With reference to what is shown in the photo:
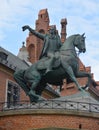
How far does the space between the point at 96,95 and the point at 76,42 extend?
1003 inches

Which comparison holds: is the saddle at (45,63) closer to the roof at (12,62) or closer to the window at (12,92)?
the roof at (12,62)

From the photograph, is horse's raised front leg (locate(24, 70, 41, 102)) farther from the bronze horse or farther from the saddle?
the saddle

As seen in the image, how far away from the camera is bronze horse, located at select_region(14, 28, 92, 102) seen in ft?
67.7

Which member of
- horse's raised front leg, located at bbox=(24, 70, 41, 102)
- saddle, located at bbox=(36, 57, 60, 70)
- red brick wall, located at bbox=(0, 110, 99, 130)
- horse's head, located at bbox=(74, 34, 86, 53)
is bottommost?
red brick wall, located at bbox=(0, 110, 99, 130)

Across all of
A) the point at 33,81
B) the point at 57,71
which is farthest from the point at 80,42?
the point at 33,81

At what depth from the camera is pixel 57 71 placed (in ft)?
68.2

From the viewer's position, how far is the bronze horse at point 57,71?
20625 millimetres

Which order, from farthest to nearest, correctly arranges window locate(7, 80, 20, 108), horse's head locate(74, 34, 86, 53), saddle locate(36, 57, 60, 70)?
window locate(7, 80, 20, 108), horse's head locate(74, 34, 86, 53), saddle locate(36, 57, 60, 70)

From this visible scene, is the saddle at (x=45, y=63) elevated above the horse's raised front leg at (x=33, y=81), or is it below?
above

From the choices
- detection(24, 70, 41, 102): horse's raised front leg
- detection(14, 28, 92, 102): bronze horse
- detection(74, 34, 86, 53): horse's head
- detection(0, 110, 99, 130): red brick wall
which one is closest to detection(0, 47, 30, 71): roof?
detection(14, 28, 92, 102): bronze horse

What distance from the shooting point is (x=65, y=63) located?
806 inches

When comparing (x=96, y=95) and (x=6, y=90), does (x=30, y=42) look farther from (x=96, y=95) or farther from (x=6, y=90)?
(x=6, y=90)

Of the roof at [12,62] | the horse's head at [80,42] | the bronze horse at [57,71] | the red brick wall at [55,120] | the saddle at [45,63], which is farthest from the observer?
the roof at [12,62]

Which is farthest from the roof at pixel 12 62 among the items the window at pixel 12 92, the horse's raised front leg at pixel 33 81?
the horse's raised front leg at pixel 33 81
